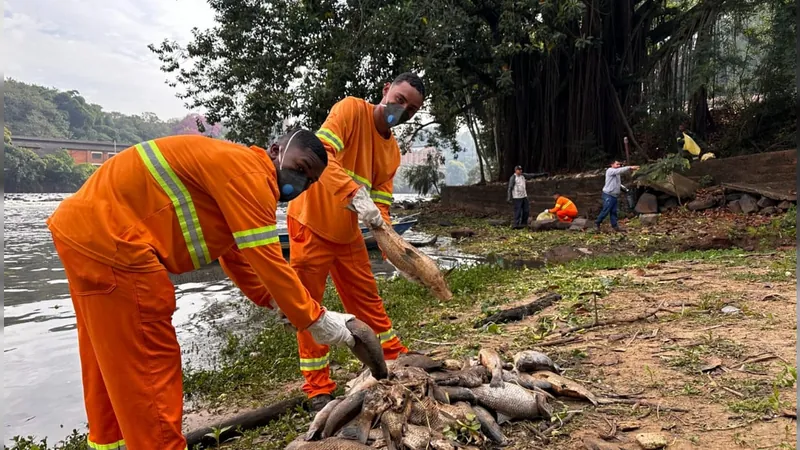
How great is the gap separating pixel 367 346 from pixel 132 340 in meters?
1.06

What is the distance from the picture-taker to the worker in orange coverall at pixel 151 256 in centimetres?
218

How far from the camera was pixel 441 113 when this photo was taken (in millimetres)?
20984

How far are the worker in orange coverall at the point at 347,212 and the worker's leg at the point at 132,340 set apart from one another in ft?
4.21

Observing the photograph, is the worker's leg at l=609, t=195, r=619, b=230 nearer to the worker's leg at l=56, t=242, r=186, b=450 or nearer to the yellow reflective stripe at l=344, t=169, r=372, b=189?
the yellow reflective stripe at l=344, t=169, r=372, b=189

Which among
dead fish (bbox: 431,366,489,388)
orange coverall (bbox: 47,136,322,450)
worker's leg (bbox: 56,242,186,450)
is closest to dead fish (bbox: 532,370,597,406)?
dead fish (bbox: 431,366,489,388)

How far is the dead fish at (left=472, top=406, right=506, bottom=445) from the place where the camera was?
272 centimetres

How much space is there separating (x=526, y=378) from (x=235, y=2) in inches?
602

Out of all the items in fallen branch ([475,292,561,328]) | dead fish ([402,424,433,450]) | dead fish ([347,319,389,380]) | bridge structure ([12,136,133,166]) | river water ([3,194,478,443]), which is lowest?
river water ([3,194,478,443])

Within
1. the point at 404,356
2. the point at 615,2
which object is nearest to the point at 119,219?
the point at 404,356

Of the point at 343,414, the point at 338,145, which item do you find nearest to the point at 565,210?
the point at 338,145

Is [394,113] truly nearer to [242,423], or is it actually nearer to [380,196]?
[380,196]

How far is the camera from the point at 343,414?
9.11ft

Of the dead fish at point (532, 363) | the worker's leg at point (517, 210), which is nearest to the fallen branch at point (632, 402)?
the dead fish at point (532, 363)

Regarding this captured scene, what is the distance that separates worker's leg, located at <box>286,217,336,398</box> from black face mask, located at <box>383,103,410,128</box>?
38.3 inches
